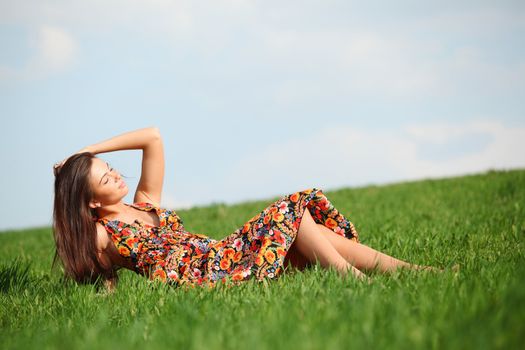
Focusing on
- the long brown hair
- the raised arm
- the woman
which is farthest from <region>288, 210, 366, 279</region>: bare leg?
the long brown hair

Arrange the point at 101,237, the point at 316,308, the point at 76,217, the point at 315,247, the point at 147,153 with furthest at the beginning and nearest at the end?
the point at 147,153, the point at 101,237, the point at 76,217, the point at 315,247, the point at 316,308

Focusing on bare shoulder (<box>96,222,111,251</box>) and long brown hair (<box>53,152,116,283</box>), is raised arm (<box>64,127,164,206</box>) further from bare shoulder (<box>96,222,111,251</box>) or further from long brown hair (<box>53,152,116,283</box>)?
bare shoulder (<box>96,222,111,251</box>)

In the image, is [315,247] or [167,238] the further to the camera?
[167,238]

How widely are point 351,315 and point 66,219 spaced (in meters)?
2.80

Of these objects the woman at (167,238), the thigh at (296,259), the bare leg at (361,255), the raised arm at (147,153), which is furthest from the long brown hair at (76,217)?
the bare leg at (361,255)

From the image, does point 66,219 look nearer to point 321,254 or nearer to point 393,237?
point 321,254

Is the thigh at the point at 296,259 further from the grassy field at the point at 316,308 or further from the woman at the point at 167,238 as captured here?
the grassy field at the point at 316,308

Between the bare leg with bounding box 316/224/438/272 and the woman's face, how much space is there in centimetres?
169

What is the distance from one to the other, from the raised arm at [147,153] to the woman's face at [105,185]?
0.35 m

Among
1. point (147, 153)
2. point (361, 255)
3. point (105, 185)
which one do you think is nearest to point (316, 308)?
point (361, 255)

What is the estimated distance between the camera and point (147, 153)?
16.3 ft

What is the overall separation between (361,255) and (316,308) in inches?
60.9

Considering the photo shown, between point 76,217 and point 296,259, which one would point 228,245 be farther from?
point 76,217

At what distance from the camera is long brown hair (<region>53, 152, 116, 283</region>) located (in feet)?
14.7
